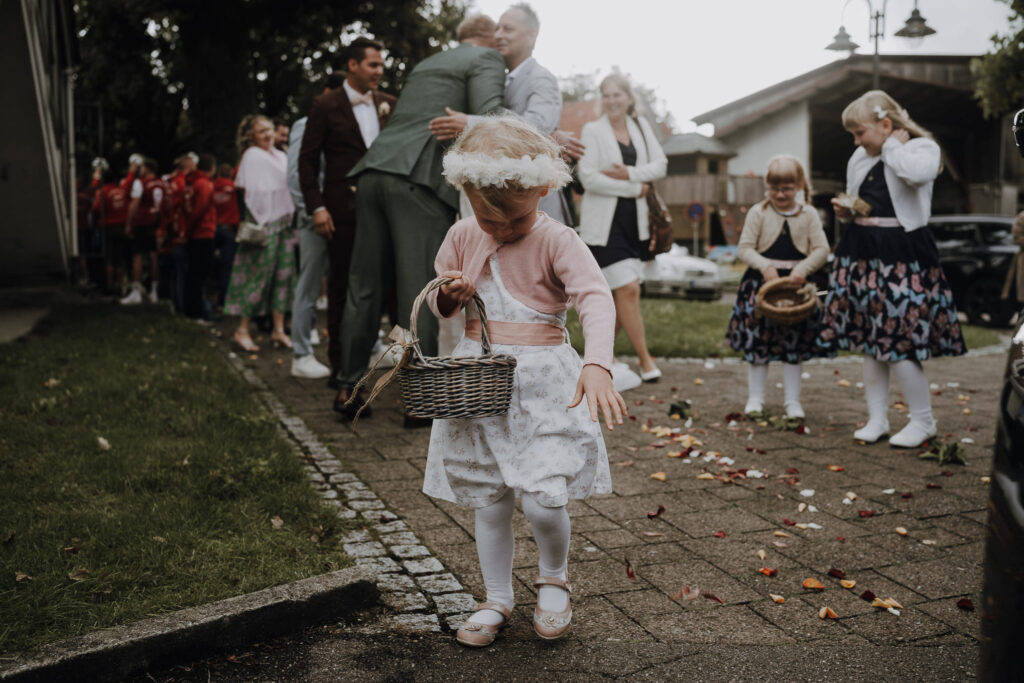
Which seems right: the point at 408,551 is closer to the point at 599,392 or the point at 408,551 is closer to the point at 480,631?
the point at 480,631

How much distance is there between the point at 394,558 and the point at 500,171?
5.67ft

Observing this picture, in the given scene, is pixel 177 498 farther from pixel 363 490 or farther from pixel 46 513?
pixel 363 490

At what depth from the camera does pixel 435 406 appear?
2955 mm

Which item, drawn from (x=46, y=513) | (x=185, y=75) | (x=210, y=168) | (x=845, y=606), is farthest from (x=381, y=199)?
(x=185, y=75)

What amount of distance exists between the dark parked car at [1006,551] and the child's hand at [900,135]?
4.15 meters

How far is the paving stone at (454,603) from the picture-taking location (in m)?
3.50

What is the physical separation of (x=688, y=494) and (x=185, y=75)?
54.6ft

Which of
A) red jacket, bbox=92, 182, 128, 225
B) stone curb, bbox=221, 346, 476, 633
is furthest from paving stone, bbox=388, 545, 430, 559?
red jacket, bbox=92, 182, 128, 225

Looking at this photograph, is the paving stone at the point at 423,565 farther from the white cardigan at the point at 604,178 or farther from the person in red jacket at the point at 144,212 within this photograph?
the person in red jacket at the point at 144,212

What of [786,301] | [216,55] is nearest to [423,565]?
[786,301]

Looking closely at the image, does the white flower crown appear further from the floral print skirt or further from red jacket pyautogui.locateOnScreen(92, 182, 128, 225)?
red jacket pyautogui.locateOnScreen(92, 182, 128, 225)

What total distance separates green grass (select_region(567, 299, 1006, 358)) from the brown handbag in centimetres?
92

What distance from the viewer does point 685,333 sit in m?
11.7

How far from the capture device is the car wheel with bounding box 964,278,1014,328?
621 inches
